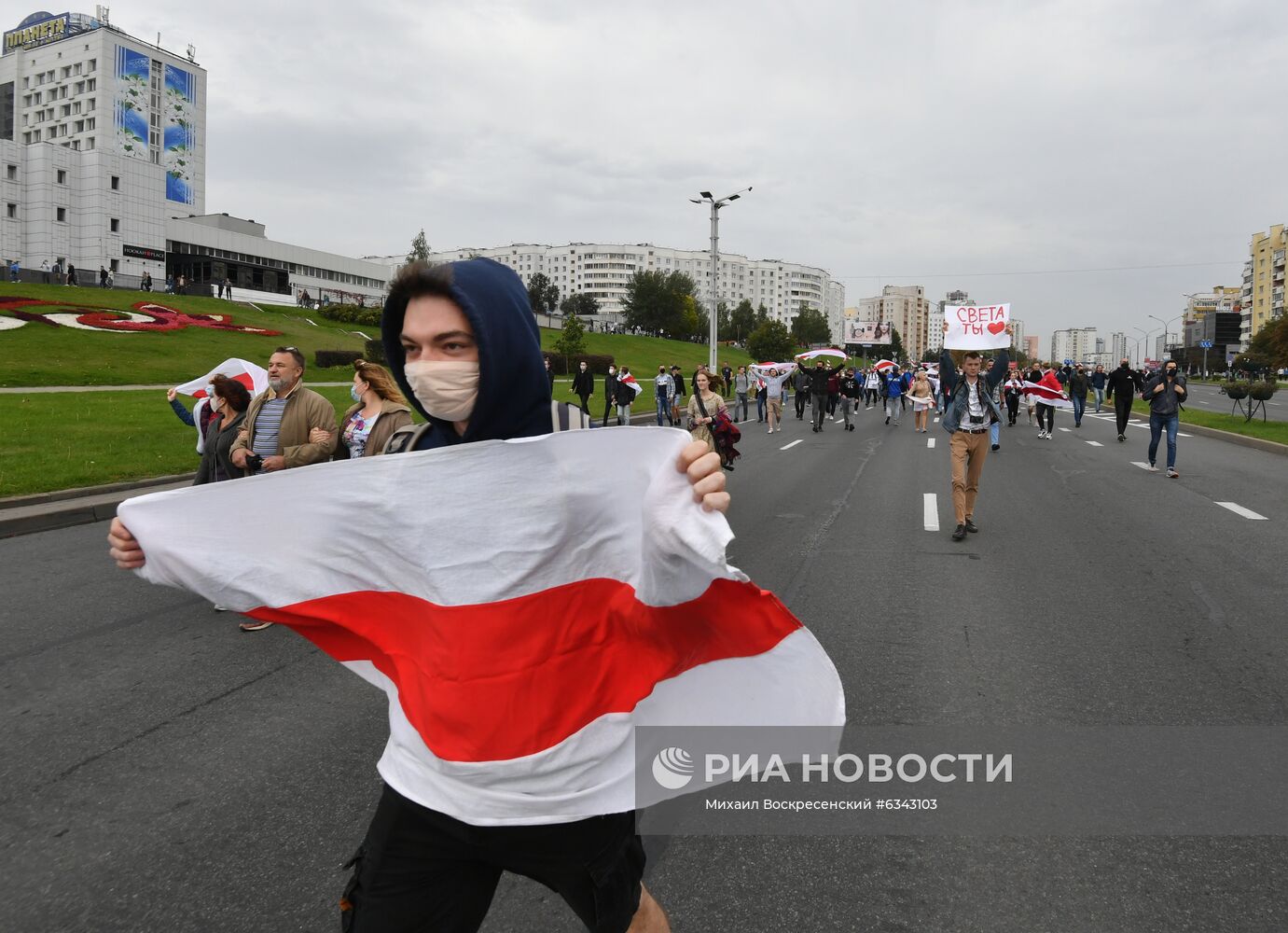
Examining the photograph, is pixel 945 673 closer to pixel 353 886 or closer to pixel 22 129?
pixel 353 886

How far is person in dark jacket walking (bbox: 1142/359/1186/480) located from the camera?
13.8 metres

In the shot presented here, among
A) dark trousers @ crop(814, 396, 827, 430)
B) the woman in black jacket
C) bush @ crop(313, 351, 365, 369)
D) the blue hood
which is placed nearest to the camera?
the blue hood

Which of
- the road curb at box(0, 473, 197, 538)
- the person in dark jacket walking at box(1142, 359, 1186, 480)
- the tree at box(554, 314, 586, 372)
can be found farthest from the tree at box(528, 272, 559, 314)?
the road curb at box(0, 473, 197, 538)

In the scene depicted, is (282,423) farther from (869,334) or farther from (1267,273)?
(1267,273)

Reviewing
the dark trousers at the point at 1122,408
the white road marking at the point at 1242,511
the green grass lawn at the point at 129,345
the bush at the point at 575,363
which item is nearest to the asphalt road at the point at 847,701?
the white road marking at the point at 1242,511

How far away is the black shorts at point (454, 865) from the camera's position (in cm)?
170

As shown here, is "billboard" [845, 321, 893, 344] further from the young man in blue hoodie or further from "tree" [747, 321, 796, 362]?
the young man in blue hoodie

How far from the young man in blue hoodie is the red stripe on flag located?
216 mm

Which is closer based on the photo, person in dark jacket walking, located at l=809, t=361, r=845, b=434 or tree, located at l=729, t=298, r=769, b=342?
person in dark jacket walking, located at l=809, t=361, r=845, b=434

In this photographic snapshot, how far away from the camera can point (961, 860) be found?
299cm

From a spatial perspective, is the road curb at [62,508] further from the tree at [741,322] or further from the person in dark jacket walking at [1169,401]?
the tree at [741,322]

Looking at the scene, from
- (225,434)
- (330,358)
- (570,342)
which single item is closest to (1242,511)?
(225,434)

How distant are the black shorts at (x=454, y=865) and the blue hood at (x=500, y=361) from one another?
75 cm

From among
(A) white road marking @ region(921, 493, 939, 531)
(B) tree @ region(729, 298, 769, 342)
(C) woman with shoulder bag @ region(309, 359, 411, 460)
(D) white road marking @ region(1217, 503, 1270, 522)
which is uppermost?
(B) tree @ region(729, 298, 769, 342)
